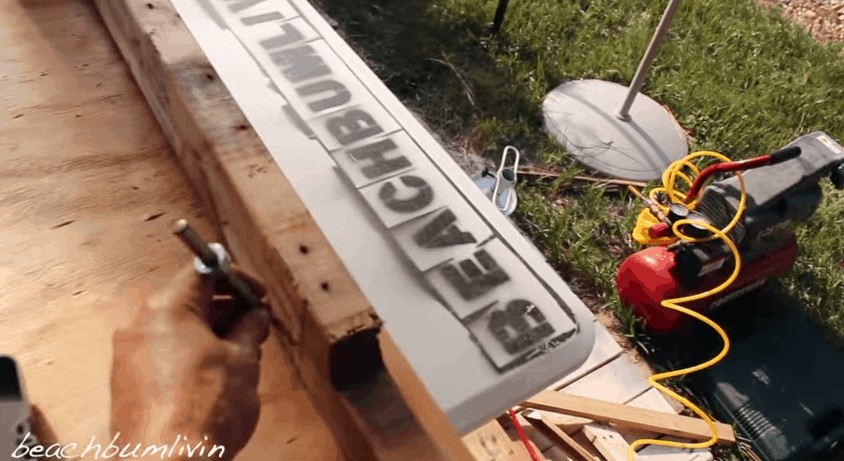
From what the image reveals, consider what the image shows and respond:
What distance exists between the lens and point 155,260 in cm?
86

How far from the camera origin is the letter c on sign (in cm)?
129

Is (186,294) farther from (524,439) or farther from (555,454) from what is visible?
(555,454)

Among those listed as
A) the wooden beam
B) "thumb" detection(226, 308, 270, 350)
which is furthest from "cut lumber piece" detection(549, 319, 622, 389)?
"thumb" detection(226, 308, 270, 350)

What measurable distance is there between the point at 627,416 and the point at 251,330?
3.70ft

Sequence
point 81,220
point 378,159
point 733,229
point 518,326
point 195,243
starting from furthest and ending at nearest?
point 733,229, point 378,159, point 518,326, point 81,220, point 195,243

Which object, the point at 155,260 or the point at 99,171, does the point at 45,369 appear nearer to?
the point at 155,260

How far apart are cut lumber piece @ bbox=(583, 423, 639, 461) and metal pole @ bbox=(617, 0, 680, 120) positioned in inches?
40.9

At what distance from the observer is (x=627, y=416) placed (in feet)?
5.20

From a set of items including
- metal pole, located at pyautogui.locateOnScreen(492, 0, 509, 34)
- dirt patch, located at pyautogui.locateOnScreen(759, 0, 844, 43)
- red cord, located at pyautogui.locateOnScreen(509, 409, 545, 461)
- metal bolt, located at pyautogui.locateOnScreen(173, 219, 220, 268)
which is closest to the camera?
metal bolt, located at pyautogui.locateOnScreen(173, 219, 220, 268)

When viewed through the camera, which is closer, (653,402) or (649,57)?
(653,402)

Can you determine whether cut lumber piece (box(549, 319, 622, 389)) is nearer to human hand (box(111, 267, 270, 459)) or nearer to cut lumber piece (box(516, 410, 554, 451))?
cut lumber piece (box(516, 410, 554, 451))

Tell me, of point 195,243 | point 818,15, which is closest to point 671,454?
point 195,243

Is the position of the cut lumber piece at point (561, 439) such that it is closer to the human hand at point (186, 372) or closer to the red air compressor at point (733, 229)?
the red air compressor at point (733, 229)

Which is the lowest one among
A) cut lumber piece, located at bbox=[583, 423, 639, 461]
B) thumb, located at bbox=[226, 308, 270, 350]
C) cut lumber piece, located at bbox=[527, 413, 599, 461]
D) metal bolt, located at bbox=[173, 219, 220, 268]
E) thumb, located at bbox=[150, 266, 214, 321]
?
cut lumber piece, located at bbox=[583, 423, 639, 461]
